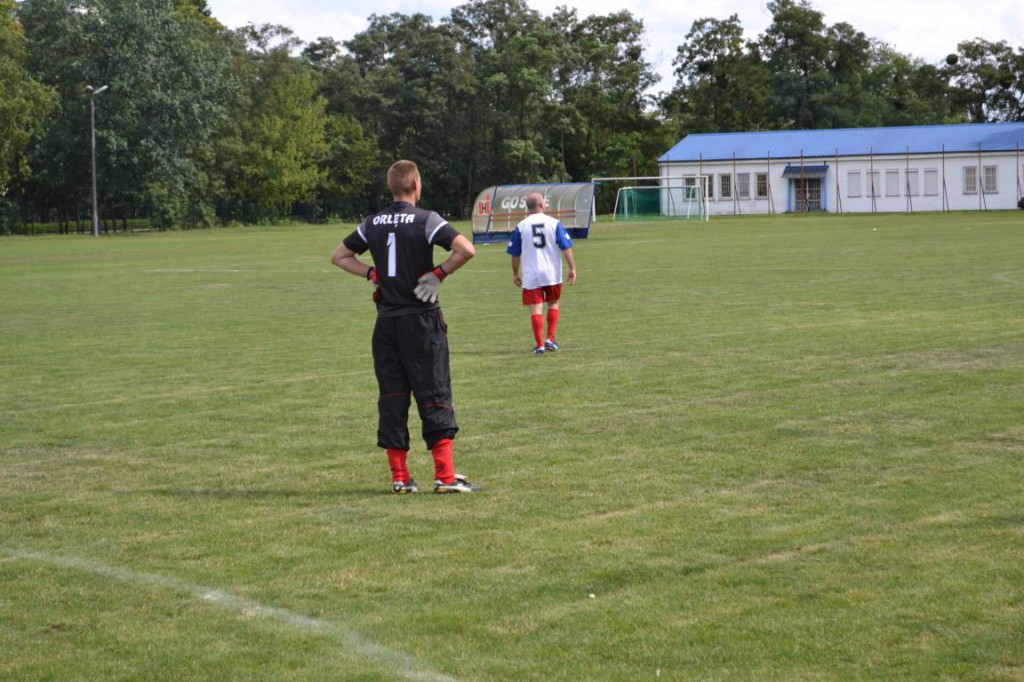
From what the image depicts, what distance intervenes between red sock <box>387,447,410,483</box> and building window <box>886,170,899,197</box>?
81820 mm

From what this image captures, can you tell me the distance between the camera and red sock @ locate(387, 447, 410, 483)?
8.11 meters

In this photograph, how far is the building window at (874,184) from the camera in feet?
282

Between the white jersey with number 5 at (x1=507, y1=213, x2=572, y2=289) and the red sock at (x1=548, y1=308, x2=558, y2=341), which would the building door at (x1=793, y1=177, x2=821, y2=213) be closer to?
the white jersey with number 5 at (x1=507, y1=213, x2=572, y2=289)

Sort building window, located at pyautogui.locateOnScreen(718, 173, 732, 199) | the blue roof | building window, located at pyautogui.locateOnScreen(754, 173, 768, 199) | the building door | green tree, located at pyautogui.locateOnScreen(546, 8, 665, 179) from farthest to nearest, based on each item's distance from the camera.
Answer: green tree, located at pyautogui.locateOnScreen(546, 8, 665, 179)
building window, located at pyautogui.locateOnScreen(718, 173, 732, 199)
building window, located at pyautogui.locateOnScreen(754, 173, 768, 199)
the building door
the blue roof

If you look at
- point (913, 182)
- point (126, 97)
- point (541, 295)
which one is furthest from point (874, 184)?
point (541, 295)

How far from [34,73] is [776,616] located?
82.0 metres

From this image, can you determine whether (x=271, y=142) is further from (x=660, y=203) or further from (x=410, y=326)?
(x=410, y=326)

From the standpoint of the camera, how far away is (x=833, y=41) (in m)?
102

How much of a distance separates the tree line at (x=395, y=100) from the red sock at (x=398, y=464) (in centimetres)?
7167

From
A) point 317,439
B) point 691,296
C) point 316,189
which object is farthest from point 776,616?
point 316,189

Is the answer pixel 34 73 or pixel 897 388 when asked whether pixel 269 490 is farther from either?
pixel 34 73

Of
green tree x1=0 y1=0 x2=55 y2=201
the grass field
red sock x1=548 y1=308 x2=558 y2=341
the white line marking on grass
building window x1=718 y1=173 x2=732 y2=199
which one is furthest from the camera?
building window x1=718 y1=173 x2=732 y2=199

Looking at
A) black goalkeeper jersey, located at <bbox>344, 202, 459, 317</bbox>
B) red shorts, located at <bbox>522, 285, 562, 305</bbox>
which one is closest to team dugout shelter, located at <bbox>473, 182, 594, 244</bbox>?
red shorts, located at <bbox>522, 285, 562, 305</bbox>

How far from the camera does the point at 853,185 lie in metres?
86.6
